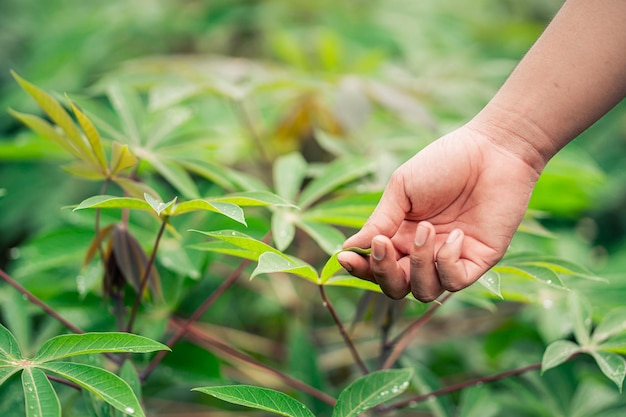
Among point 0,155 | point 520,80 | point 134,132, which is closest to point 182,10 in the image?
point 0,155

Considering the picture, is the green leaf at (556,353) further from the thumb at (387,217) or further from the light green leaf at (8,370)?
the light green leaf at (8,370)

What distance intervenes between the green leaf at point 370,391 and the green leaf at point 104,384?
0.24 metres

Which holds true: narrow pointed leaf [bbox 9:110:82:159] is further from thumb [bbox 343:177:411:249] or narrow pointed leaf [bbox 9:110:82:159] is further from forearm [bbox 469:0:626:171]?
forearm [bbox 469:0:626:171]

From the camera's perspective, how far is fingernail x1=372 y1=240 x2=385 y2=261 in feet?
2.06

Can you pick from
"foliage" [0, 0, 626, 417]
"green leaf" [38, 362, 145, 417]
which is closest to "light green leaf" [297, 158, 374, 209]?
"foliage" [0, 0, 626, 417]

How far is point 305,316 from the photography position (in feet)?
5.04

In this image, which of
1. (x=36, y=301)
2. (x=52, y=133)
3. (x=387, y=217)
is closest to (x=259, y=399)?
(x=387, y=217)

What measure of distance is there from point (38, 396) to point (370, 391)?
1.30 feet

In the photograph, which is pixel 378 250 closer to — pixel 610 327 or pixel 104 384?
pixel 104 384

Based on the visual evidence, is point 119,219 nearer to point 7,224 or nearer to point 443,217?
point 443,217

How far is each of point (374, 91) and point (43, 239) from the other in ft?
2.44

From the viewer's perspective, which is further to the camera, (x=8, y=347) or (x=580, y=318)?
(x=580, y=318)

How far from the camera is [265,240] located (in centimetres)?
93

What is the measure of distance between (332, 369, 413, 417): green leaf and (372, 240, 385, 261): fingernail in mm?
209
